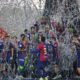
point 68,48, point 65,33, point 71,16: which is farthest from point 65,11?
point 68,48

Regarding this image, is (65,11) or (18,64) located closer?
(18,64)

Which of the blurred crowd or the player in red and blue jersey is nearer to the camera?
the player in red and blue jersey

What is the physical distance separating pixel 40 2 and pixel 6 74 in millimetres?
8854

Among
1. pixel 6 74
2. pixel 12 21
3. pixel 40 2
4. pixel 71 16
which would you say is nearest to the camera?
pixel 6 74

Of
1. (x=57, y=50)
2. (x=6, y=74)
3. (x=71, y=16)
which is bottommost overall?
(x=6, y=74)

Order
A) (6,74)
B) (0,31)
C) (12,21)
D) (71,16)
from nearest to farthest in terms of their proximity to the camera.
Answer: (6,74), (0,31), (71,16), (12,21)

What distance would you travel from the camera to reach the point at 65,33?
1362cm

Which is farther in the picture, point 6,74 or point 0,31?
point 0,31

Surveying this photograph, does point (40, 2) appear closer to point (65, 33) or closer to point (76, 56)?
point (65, 33)

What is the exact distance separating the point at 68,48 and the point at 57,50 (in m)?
0.39

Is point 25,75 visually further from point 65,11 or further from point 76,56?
point 65,11

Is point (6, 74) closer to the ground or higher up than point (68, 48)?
closer to the ground

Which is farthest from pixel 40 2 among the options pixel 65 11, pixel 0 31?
pixel 0 31

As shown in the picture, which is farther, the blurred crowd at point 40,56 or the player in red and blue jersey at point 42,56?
the blurred crowd at point 40,56
